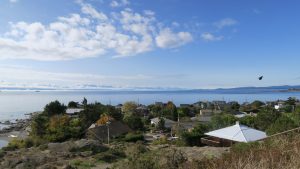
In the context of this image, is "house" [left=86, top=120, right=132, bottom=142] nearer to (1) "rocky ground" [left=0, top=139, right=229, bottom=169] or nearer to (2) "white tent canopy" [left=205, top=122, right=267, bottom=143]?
(1) "rocky ground" [left=0, top=139, right=229, bottom=169]

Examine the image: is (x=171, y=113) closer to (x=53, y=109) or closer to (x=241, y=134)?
(x=53, y=109)

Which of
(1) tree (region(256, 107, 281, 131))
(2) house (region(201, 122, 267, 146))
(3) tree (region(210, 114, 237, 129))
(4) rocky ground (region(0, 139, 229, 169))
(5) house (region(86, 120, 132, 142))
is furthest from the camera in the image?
(5) house (region(86, 120, 132, 142))

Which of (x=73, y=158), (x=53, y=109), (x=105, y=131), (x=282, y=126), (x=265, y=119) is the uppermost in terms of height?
(x=282, y=126)

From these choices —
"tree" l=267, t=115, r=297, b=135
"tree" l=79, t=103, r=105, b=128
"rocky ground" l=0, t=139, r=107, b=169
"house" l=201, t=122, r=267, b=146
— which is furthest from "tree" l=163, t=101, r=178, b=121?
"tree" l=267, t=115, r=297, b=135

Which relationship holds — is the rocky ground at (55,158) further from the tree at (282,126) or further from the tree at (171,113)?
the tree at (171,113)

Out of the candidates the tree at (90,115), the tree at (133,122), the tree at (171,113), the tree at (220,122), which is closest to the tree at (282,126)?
the tree at (220,122)

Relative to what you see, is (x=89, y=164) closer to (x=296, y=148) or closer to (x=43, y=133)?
(x=296, y=148)

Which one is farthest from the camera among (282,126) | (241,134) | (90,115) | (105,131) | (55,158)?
(90,115)

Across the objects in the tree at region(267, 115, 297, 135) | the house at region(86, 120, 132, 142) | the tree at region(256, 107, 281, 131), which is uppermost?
the tree at region(267, 115, 297, 135)

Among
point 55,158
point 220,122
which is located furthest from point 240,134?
point 220,122

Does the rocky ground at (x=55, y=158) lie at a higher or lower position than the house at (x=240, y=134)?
lower

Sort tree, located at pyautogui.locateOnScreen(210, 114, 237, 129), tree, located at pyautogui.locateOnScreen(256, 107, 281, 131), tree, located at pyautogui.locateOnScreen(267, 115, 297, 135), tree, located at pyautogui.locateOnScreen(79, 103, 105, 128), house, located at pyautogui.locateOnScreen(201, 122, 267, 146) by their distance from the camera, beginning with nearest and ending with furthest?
tree, located at pyautogui.locateOnScreen(267, 115, 297, 135), house, located at pyautogui.locateOnScreen(201, 122, 267, 146), tree, located at pyautogui.locateOnScreen(256, 107, 281, 131), tree, located at pyautogui.locateOnScreen(210, 114, 237, 129), tree, located at pyautogui.locateOnScreen(79, 103, 105, 128)

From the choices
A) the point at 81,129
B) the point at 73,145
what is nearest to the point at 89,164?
the point at 73,145

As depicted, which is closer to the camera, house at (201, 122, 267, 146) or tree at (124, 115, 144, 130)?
house at (201, 122, 267, 146)
